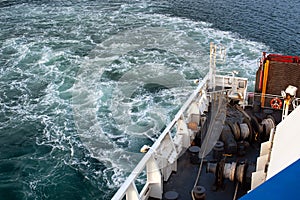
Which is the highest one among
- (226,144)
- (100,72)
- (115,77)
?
(226,144)

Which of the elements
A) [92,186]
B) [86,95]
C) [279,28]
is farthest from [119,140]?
[279,28]

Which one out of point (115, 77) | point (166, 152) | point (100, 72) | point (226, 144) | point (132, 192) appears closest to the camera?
point (132, 192)

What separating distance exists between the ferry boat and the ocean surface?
5533mm

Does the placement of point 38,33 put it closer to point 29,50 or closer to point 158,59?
point 29,50

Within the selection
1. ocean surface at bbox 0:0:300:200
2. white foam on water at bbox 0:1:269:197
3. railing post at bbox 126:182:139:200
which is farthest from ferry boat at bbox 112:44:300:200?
white foam on water at bbox 0:1:269:197

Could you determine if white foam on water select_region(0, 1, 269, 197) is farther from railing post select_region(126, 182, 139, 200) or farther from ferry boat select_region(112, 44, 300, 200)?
railing post select_region(126, 182, 139, 200)

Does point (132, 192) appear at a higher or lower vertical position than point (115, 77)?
higher

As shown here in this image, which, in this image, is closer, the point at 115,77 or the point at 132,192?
the point at 132,192

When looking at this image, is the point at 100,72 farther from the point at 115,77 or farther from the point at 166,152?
the point at 166,152

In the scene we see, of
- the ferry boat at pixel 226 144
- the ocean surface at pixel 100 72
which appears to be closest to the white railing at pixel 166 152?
the ferry boat at pixel 226 144

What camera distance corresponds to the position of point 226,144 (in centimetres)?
984

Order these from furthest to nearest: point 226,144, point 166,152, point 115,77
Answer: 1. point 115,77
2. point 226,144
3. point 166,152

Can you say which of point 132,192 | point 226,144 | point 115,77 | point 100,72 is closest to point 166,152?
point 226,144

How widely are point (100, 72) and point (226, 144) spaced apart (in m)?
16.1
